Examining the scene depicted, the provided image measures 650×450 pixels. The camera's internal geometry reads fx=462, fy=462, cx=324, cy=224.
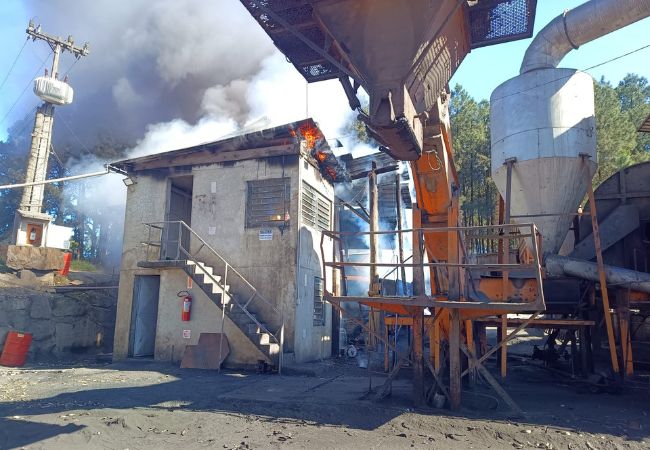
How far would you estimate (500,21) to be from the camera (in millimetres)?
7398

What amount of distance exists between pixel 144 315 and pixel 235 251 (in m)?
4.11

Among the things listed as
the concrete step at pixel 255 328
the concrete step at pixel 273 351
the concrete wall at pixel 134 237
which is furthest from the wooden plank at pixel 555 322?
the concrete wall at pixel 134 237

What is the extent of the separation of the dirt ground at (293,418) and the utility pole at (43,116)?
71.3 feet

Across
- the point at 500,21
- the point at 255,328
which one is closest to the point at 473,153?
the point at 255,328

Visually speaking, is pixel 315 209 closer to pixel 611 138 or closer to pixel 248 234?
pixel 248 234

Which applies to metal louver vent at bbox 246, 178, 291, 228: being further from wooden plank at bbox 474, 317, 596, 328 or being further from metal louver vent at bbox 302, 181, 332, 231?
wooden plank at bbox 474, 317, 596, 328

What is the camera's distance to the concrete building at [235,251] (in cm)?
1314

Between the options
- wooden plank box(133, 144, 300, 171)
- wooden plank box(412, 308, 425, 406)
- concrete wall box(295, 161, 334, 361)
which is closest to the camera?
wooden plank box(412, 308, 425, 406)

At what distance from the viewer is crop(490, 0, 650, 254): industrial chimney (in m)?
10.5

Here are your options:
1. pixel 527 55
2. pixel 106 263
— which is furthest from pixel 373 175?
pixel 106 263

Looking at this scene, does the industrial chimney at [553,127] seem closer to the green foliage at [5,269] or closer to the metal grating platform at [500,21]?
the metal grating platform at [500,21]

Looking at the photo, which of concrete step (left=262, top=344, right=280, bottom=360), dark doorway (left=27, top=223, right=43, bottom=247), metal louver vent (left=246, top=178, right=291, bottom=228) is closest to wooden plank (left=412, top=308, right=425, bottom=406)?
concrete step (left=262, top=344, right=280, bottom=360)

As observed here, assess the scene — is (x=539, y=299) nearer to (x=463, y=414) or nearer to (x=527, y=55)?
(x=463, y=414)

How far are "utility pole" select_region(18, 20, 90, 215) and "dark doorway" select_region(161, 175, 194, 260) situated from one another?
15.8 m
